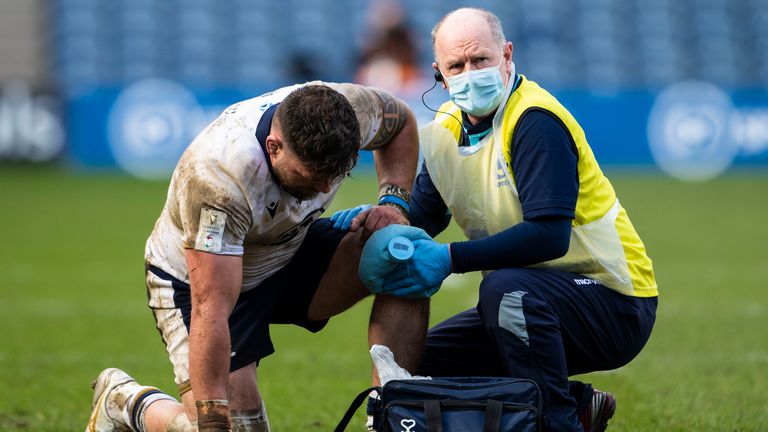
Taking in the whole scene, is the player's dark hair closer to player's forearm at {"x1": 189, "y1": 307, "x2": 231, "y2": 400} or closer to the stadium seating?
player's forearm at {"x1": 189, "y1": 307, "x2": 231, "y2": 400}

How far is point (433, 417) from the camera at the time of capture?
428cm

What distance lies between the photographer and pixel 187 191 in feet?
14.4

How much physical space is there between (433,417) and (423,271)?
2.05 ft

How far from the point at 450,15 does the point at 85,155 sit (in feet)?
50.2

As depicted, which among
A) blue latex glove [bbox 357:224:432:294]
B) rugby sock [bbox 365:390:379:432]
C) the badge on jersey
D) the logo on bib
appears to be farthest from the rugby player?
the logo on bib

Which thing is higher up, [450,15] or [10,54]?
[10,54]

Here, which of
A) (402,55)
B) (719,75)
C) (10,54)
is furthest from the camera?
(719,75)

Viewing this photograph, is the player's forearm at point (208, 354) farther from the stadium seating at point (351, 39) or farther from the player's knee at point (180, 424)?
the stadium seating at point (351, 39)

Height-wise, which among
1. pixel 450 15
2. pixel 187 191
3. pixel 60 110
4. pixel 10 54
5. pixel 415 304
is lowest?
pixel 415 304

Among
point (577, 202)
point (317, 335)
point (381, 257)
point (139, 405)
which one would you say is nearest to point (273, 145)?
point (381, 257)

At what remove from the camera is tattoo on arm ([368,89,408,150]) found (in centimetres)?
516

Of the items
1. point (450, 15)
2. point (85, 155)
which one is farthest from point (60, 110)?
point (450, 15)

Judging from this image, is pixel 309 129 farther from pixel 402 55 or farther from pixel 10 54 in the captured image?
pixel 10 54

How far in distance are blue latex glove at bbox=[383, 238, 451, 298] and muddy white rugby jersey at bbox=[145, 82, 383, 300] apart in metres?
0.43
